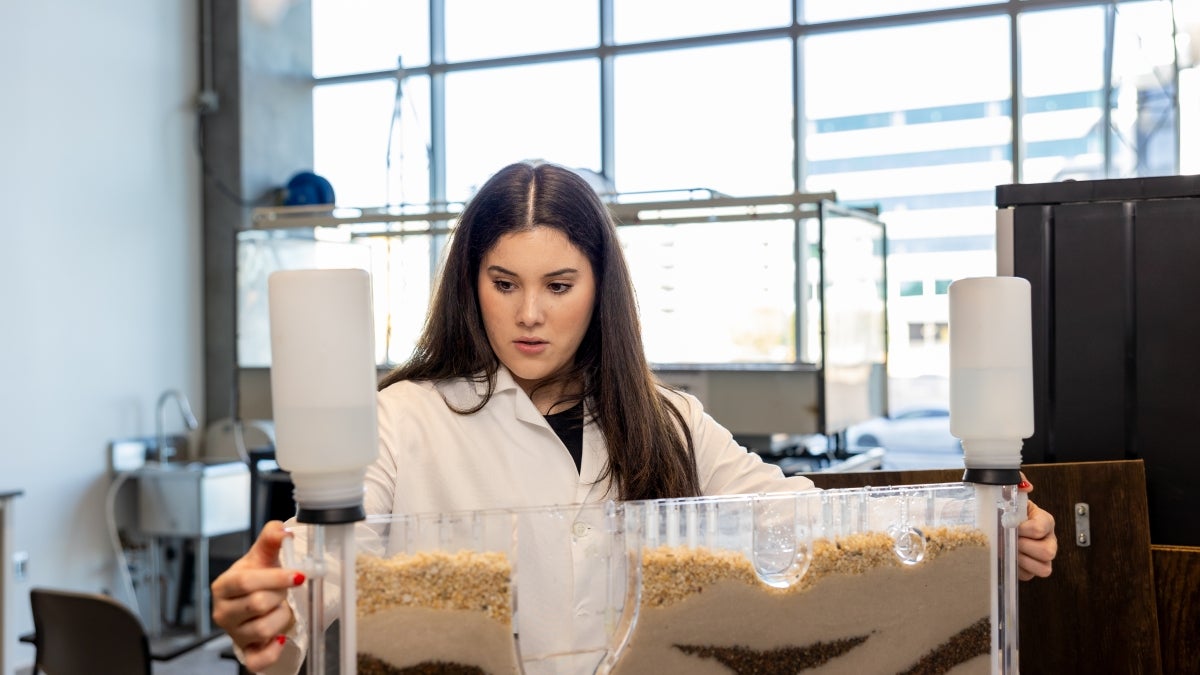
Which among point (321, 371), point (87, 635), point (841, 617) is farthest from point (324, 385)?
point (87, 635)

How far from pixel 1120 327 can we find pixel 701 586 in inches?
27.9

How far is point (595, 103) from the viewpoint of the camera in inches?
183

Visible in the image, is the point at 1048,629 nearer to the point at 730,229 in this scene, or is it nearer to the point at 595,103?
the point at 730,229

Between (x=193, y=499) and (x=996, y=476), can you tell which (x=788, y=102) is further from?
(x=996, y=476)

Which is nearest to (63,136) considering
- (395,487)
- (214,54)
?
(214,54)

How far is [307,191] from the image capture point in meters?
4.63

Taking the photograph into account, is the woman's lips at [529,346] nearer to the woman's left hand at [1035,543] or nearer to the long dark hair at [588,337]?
the long dark hair at [588,337]

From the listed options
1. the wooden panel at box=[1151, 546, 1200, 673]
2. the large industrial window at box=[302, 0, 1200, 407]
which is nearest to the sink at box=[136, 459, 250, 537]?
the large industrial window at box=[302, 0, 1200, 407]

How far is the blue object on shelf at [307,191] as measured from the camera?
182 inches

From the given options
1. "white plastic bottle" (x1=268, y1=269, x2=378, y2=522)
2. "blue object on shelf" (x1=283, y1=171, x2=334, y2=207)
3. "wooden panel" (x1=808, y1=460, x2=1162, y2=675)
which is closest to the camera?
"white plastic bottle" (x1=268, y1=269, x2=378, y2=522)

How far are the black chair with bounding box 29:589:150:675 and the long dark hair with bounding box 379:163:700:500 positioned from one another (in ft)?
3.41

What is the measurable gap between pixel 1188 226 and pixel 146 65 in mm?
4317

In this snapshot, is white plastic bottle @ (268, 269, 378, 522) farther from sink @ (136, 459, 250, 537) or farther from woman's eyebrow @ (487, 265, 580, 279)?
sink @ (136, 459, 250, 537)

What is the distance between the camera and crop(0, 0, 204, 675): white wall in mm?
3826
